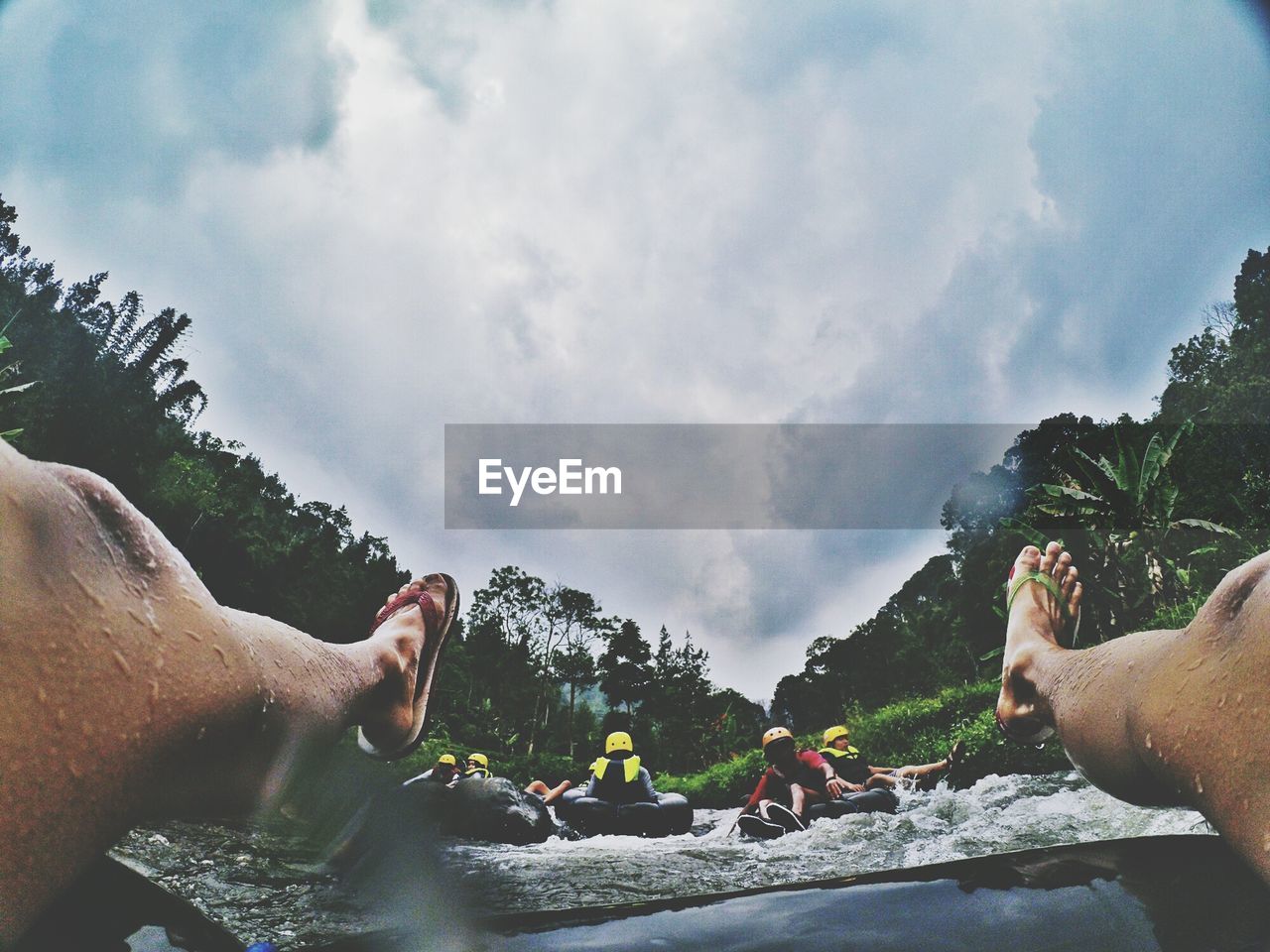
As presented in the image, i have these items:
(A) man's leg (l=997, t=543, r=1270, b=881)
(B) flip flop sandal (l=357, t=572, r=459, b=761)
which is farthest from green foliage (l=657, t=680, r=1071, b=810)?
(A) man's leg (l=997, t=543, r=1270, b=881)

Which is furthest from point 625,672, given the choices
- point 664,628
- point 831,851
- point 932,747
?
point 831,851

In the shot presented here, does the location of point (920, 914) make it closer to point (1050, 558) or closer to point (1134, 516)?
point (1050, 558)

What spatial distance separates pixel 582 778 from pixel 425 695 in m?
16.6

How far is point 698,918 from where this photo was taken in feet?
2.26

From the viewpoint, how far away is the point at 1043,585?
2.16m

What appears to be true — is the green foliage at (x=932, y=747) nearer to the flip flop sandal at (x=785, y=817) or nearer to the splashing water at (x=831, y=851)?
the splashing water at (x=831, y=851)

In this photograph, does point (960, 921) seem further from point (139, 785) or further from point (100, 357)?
point (100, 357)

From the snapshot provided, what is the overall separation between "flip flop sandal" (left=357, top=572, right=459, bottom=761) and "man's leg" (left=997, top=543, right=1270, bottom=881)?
124 cm

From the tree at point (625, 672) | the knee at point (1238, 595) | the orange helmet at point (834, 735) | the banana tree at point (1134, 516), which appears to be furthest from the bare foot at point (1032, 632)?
the tree at point (625, 672)

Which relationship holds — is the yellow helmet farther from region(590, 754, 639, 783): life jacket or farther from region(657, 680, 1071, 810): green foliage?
region(657, 680, 1071, 810): green foliage

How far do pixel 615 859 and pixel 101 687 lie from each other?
224 centimetres

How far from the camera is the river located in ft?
2.98

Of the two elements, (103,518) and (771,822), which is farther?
(771,822)

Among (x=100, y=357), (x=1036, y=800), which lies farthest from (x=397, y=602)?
(x=100, y=357)
